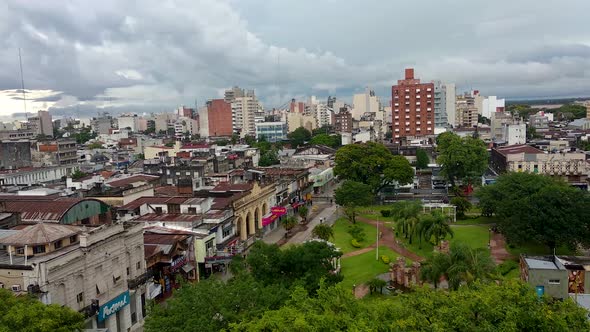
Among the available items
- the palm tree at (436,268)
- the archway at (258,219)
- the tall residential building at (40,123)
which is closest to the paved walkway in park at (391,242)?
the palm tree at (436,268)

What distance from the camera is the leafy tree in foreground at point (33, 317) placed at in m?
20.0

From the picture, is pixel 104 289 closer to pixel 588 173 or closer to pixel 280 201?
pixel 280 201

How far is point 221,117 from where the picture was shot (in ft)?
602

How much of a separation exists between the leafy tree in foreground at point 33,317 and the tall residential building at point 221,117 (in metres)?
163

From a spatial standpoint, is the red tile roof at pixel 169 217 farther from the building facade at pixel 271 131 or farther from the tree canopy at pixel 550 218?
the building facade at pixel 271 131

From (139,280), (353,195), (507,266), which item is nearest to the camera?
(139,280)

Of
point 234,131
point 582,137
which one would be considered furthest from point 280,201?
point 234,131

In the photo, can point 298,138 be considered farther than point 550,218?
Yes

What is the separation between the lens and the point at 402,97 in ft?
413

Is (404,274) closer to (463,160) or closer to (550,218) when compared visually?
(550,218)

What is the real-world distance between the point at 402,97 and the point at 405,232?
79950mm

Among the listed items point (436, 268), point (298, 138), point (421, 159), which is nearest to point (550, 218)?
point (436, 268)

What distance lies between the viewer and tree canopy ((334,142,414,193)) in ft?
236

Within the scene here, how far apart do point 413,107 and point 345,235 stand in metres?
76.7
